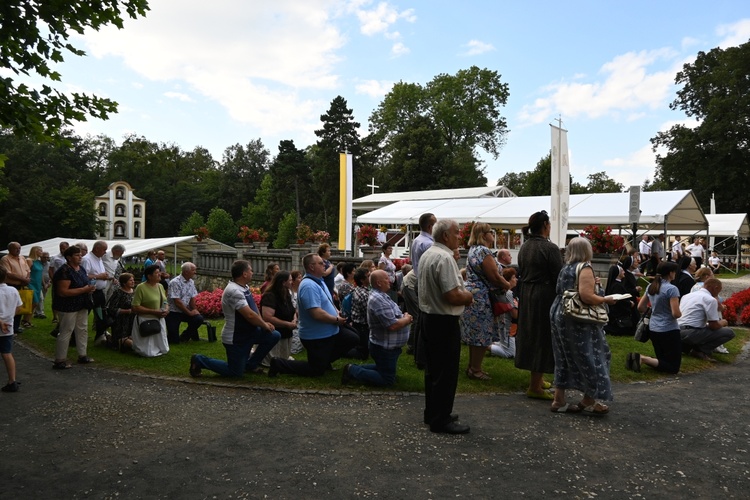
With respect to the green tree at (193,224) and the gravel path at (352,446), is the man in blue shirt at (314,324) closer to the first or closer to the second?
the gravel path at (352,446)

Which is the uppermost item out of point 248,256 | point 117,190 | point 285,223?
point 117,190

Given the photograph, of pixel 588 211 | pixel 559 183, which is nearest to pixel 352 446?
pixel 559 183

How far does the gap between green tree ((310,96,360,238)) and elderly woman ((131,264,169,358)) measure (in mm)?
47776

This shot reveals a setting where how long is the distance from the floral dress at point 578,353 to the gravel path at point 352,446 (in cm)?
34

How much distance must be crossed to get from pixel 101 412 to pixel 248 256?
13.7 metres

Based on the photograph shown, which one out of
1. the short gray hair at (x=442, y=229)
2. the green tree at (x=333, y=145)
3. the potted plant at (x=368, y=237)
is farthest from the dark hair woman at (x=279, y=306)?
the green tree at (x=333, y=145)

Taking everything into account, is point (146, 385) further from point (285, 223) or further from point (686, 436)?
point (285, 223)

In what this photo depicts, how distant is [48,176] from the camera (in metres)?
55.8

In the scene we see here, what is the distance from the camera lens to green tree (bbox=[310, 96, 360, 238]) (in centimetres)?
5731

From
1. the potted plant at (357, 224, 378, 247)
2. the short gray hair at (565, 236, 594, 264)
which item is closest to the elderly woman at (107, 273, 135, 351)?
the short gray hair at (565, 236, 594, 264)

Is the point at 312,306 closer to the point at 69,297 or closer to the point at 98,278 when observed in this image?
the point at 69,297

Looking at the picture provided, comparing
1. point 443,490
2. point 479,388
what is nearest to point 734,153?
point 479,388

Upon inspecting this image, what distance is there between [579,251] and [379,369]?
9.05ft

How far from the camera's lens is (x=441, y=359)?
5160 millimetres
